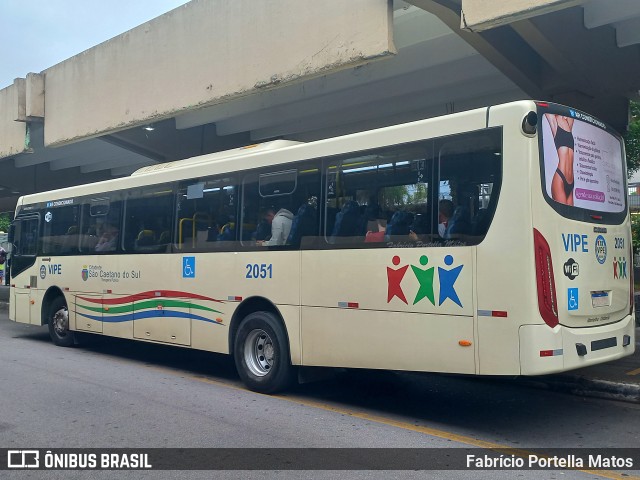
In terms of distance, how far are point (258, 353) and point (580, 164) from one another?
459 centimetres

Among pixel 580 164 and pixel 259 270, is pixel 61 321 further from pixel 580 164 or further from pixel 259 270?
pixel 580 164

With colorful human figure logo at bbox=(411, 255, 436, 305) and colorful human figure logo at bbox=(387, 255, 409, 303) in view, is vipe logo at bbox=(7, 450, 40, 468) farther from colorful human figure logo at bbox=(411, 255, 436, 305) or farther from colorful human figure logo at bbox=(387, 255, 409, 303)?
colorful human figure logo at bbox=(411, 255, 436, 305)

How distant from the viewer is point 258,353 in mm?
8547

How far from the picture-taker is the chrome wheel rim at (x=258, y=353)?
841cm

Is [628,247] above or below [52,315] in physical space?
above

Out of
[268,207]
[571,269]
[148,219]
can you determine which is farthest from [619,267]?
[148,219]

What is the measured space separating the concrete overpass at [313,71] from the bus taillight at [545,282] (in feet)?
11.1

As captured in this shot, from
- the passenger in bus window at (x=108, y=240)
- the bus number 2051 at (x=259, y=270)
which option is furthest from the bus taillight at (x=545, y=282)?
the passenger in bus window at (x=108, y=240)

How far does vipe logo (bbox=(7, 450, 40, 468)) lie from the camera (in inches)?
215

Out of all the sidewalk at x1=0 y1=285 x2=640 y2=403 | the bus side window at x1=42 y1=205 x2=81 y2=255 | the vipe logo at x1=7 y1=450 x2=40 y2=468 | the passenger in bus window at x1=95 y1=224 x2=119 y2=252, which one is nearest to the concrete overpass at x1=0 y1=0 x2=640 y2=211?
the bus side window at x1=42 y1=205 x2=81 y2=255

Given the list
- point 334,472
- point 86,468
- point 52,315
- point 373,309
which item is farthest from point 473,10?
point 52,315

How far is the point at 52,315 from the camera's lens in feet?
42.0

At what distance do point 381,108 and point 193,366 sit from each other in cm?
691

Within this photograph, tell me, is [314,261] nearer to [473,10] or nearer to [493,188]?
[493,188]
